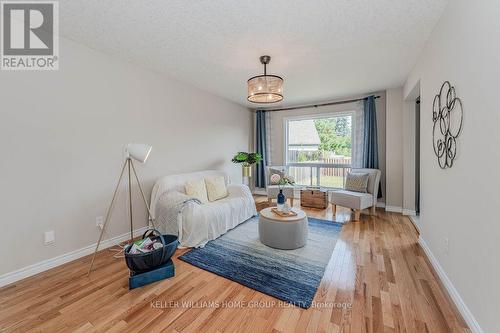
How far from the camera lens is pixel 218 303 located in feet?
5.57

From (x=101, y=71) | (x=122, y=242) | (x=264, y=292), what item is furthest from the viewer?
Result: (x=122, y=242)

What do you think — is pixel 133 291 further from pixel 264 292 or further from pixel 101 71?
pixel 101 71

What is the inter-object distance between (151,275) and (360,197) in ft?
10.5

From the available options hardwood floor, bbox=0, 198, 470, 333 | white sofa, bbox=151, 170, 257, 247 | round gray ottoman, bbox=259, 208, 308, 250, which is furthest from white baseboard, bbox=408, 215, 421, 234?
white sofa, bbox=151, 170, 257, 247

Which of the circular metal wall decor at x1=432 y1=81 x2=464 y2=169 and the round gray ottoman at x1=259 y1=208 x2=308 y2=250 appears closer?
the circular metal wall decor at x1=432 y1=81 x2=464 y2=169

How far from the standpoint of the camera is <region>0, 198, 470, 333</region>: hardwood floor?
147cm

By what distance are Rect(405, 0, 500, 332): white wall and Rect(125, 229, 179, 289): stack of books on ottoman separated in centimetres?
231

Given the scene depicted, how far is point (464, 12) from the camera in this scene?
5.08 feet

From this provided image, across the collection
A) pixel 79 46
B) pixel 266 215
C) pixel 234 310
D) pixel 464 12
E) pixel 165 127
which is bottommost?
pixel 234 310

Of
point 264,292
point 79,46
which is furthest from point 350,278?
point 79,46

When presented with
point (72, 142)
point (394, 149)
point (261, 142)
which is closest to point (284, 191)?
point (261, 142)

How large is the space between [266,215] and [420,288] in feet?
5.25

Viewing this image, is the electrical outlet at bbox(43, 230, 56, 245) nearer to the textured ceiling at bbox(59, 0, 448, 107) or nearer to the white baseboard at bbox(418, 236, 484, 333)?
the textured ceiling at bbox(59, 0, 448, 107)

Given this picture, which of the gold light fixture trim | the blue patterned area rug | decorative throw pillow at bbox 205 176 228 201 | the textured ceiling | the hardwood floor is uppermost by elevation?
the textured ceiling
